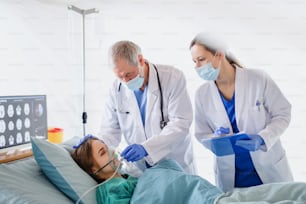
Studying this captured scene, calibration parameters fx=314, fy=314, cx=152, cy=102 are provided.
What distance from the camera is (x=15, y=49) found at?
2477 mm

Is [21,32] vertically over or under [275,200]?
over

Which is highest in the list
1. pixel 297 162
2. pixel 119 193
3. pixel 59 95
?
pixel 59 95

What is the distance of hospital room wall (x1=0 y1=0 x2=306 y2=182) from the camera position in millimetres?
2535

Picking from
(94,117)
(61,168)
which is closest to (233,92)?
(61,168)

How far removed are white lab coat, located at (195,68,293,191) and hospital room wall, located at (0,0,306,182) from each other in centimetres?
92

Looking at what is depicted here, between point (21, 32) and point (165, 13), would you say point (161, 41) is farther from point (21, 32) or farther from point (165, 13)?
point (21, 32)

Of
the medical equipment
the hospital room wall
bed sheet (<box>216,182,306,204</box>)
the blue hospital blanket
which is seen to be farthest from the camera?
the hospital room wall

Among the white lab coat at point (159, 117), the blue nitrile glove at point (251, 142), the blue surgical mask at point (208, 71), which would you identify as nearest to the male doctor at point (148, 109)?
the white lab coat at point (159, 117)

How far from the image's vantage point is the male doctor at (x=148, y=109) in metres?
1.64

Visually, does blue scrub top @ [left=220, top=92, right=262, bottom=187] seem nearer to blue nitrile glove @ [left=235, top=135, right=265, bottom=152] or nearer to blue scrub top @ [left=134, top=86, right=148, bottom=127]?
blue nitrile glove @ [left=235, top=135, right=265, bottom=152]

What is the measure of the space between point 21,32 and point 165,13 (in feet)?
3.89

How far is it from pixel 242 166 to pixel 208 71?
1.85 ft

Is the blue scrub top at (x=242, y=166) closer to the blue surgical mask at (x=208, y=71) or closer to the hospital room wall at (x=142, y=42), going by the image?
the blue surgical mask at (x=208, y=71)

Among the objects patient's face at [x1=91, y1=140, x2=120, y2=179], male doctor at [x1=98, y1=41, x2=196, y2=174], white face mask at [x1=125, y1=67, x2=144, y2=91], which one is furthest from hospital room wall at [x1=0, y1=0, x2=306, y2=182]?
patient's face at [x1=91, y1=140, x2=120, y2=179]
